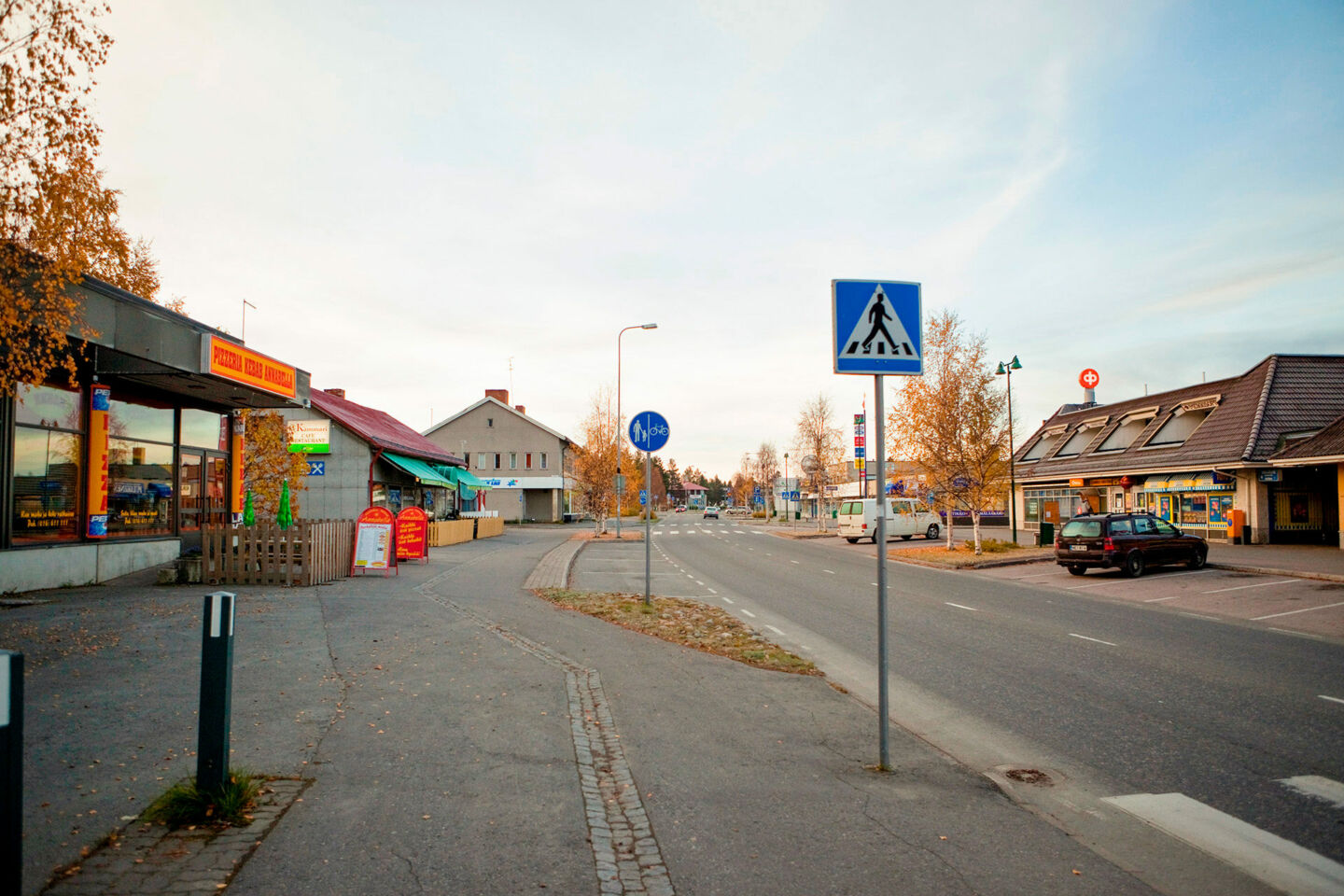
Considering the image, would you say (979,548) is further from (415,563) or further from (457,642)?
(457,642)

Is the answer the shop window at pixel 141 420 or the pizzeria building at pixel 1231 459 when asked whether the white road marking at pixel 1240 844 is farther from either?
the pizzeria building at pixel 1231 459

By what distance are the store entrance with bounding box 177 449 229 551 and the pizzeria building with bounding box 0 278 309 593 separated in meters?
0.05

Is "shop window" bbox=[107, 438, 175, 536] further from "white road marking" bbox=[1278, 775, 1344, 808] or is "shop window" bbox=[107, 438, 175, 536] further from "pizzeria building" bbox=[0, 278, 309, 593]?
"white road marking" bbox=[1278, 775, 1344, 808]

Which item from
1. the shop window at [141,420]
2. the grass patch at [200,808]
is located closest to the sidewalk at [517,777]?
the grass patch at [200,808]

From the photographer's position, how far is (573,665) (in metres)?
8.60

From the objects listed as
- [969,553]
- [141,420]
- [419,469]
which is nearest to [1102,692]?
[141,420]

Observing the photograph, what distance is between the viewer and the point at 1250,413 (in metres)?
29.8

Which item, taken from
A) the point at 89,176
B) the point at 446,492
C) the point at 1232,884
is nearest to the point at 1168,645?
the point at 1232,884

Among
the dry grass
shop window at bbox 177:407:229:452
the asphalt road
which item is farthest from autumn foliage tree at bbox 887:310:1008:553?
shop window at bbox 177:407:229:452

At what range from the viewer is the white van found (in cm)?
→ 3566

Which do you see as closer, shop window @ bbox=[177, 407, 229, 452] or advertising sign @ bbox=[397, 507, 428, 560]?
shop window @ bbox=[177, 407, 229, 452]

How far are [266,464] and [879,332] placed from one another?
20.6 meters

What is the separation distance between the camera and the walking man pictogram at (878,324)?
19.4ft

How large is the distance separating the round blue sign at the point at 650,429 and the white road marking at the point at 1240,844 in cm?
905
